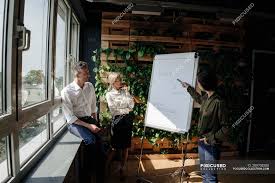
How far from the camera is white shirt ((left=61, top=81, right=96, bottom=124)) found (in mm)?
2878

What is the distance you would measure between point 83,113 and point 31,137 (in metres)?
0.65

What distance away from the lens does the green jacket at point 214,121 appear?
2.71 m

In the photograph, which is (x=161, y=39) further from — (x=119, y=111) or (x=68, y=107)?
(x=68, y=107)

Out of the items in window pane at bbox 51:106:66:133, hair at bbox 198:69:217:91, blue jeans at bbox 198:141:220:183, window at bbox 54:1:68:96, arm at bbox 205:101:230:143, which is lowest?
blue jeans at bbox 198:141:220:183

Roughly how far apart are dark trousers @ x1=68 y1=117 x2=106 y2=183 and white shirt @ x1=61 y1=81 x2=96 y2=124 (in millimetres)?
97

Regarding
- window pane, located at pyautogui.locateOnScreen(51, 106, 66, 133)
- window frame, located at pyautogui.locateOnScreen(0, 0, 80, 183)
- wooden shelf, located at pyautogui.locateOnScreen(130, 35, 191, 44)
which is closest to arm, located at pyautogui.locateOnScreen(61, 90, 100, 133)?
window frame, located at pyautogui.locateOnScreen(0, 0, 80, 183)

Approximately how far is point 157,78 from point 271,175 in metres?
2.55

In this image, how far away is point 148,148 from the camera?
5.15m

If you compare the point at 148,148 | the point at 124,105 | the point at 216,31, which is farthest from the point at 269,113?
the point at 124,105

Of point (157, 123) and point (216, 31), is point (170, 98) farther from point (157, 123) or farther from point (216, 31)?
point (216, 31)

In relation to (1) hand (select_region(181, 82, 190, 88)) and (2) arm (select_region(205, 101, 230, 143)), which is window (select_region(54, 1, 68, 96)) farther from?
(2) arm (select_region(205, 101, 230, 143))

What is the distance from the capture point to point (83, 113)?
3.07 meters

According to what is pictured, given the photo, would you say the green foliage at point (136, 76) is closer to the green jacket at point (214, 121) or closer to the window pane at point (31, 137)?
the window pane at point (31, 137)

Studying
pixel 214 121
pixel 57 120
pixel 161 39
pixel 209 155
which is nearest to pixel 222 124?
pixel 214 121
